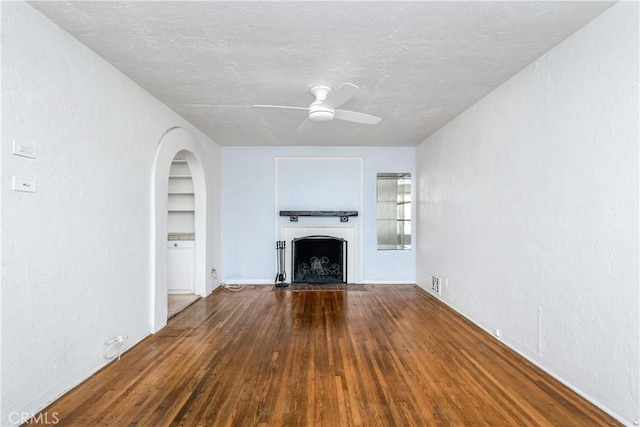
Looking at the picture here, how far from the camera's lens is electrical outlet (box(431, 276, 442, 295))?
4383mm

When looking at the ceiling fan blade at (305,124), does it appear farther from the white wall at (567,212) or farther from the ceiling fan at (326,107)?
the white wall at (567,212)

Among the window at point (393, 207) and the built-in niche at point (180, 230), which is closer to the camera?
the built-in niche at point (180, 230)

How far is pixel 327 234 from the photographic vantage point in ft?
18.2

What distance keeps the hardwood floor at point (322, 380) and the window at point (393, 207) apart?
2136mm

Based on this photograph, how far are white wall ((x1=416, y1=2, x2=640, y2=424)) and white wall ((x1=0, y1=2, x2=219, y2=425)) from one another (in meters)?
3.49

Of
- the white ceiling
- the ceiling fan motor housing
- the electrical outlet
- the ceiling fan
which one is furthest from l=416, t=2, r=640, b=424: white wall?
the ceiling fan motor housing

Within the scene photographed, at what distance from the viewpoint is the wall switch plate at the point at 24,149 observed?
5.76 ft

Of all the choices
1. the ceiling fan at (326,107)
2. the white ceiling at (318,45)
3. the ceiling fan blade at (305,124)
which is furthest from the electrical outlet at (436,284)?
the ceiling fan blade at (305,124)

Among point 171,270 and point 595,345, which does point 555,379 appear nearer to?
point 595,345

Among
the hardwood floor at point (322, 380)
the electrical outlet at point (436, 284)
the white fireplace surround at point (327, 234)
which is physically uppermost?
the white fireplace surround at point (327, 234)

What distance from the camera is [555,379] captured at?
2.23 m

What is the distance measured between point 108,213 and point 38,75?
3.52 feet

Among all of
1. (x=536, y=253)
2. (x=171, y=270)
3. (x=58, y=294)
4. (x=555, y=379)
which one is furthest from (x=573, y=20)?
(x=171, y=270)

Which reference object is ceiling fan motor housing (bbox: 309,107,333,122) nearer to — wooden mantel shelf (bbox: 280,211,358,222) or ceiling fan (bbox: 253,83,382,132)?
ceiling fan (bbox: 253,83,382,132)
